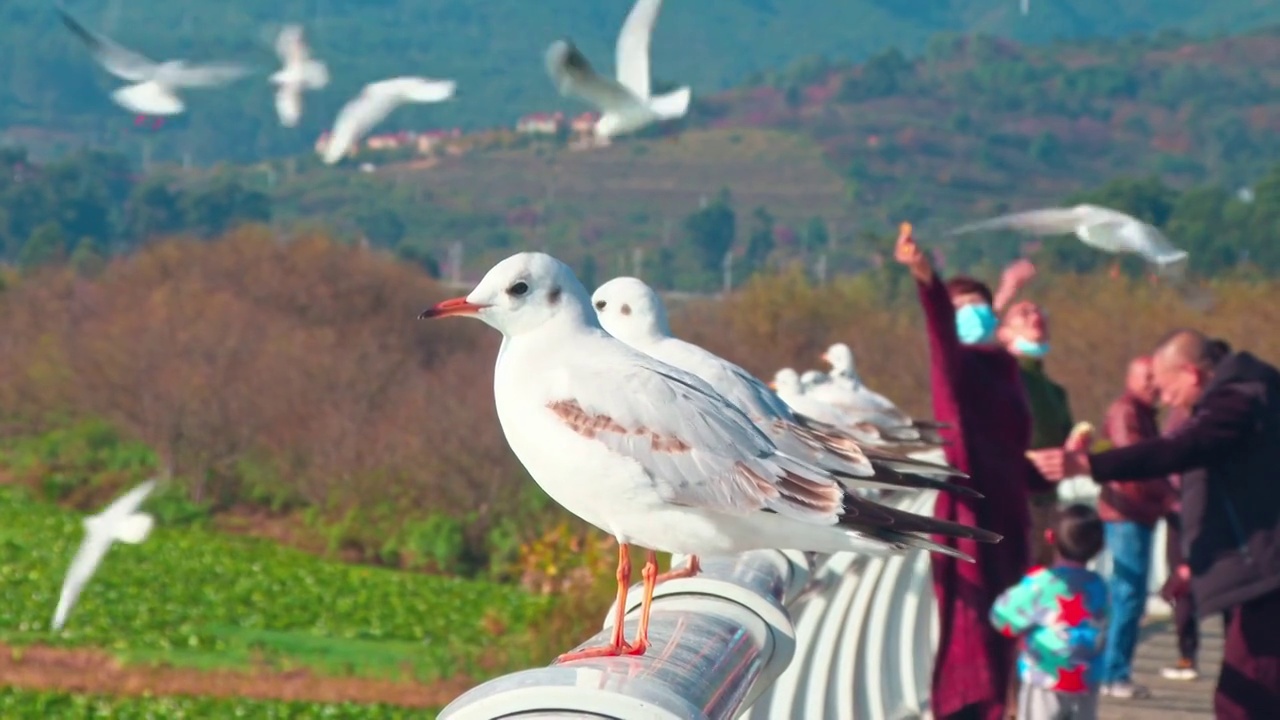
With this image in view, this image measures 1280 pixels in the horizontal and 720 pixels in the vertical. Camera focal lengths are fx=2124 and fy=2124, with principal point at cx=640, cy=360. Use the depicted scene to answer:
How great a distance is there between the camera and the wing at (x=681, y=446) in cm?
311

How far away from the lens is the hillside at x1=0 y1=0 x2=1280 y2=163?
136 metres

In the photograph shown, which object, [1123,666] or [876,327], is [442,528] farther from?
[1123,666]

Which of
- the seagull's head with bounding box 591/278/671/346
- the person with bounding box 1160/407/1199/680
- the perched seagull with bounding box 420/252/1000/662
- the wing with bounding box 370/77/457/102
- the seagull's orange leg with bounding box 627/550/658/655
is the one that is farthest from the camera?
the wing with bounding box 370/77/457/102

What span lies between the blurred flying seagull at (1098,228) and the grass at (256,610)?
12.8 meters

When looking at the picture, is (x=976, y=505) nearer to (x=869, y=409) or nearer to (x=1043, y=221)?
(x=869, y=409)

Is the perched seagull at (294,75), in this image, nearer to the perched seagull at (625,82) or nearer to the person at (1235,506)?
the perched seagull at (625,82)

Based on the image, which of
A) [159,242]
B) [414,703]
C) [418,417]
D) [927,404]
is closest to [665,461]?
[414,703]

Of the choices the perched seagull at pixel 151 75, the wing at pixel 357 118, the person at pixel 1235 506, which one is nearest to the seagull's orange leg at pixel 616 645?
the person at pixel 1235 506

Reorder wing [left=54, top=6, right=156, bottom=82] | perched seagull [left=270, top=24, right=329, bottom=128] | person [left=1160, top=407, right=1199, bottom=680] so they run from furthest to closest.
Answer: perched seagull [left=270, top=24, right=329, bottom=128] < wing [left=54, top=6, right=156, bottom=82] < person [left=1160, top=407, right=1199, bottom=680]

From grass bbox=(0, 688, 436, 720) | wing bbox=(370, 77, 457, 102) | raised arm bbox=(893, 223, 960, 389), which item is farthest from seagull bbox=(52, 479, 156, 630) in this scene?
grass bbox=(0, 688, 436, 720)

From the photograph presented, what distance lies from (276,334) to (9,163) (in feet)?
224

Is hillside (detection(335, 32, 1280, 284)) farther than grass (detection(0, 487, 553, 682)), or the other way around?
hillside (detection(335, 32, 1280, 284))

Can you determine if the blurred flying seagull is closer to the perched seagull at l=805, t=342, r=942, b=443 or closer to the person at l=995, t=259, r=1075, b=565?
the person at l=995, t=259, r=1075, b=565

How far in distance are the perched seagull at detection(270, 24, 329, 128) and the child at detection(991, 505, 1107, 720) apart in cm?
806
